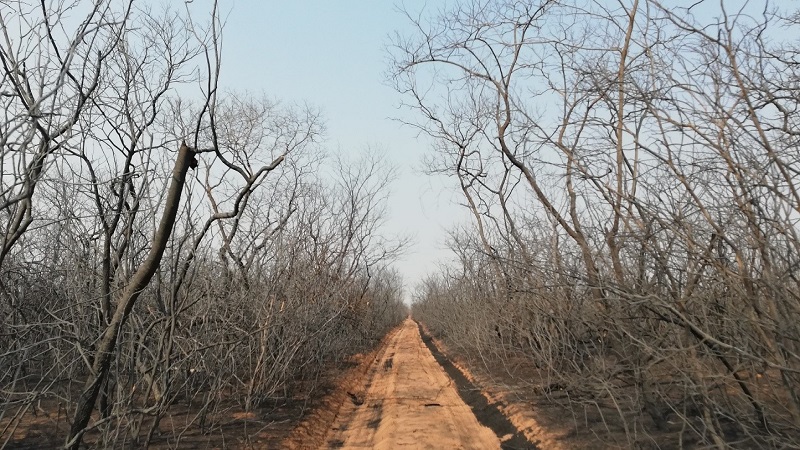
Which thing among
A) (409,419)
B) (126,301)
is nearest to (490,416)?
(409,419)

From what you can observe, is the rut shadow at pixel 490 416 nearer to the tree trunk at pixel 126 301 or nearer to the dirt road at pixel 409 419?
the dirt road at pixel 409 419

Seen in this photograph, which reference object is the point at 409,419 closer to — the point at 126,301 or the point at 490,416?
the point at 490,416

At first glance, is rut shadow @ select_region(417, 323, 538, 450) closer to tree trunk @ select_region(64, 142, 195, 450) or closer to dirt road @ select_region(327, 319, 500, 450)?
dirt road @ select_region(327, 319, 500, 450)

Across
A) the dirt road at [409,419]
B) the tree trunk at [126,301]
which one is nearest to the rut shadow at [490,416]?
the dirt road at [409,419]

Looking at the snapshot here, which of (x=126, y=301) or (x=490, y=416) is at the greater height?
(x=126, y=301)

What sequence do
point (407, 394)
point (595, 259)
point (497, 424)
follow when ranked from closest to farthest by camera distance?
point (595, 259) < point (497, 424) < point (407, 394)

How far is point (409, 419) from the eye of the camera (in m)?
11.2

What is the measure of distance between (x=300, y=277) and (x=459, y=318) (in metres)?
11.9

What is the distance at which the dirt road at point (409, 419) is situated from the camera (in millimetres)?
9414

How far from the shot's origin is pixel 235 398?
437 inches

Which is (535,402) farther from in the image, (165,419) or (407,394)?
(165,419)

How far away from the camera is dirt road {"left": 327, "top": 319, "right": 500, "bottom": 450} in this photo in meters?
9.41

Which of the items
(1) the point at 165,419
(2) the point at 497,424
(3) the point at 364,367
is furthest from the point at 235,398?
(3) the point at 364,367

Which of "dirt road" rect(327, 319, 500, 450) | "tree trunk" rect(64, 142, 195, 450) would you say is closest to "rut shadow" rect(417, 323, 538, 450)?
"dirt road" rect(327, 319, 500, 450)
